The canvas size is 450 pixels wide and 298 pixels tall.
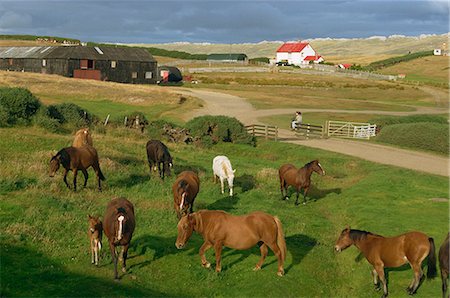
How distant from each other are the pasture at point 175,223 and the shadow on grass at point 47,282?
26 mm

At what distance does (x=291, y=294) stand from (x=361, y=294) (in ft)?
6.66

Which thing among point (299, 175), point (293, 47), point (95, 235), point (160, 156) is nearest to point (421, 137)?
point (299, 175)

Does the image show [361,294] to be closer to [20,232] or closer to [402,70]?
[20,232]

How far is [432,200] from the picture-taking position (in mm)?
22469

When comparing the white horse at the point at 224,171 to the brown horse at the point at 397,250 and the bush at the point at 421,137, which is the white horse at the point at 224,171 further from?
the bush at the point at 421,137

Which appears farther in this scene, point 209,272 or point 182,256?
point 182,256

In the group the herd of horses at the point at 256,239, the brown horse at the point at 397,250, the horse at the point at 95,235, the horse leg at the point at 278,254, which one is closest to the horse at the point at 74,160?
the herd of horses at the point at 256,239

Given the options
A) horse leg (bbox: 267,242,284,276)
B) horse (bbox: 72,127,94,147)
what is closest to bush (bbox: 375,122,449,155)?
horse (bbox: 72,127,94,147)

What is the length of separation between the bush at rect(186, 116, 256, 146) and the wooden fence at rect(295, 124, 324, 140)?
6976 millimetres

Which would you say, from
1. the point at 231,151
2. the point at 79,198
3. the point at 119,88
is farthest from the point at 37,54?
the point at 79,198

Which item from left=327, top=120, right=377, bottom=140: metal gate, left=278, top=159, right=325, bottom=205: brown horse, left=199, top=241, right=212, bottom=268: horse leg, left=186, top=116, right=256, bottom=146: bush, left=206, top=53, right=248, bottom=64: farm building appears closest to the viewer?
left=199, top=241, right=212, bottom=268: horse leg

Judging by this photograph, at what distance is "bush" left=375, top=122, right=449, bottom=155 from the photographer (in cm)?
3796

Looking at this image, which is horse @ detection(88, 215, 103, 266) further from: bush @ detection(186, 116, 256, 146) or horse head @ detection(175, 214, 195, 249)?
bush @ detection(186, 116, 256, 146)

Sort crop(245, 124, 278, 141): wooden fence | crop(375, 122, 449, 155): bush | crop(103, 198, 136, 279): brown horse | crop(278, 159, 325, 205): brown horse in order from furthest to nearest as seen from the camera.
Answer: crop(245, 124, 278, 141): wooden fence
crop(375, 122, 449, 155): bush
crop(278, 159, 325, 205): brown horse
crop(103, 198, 136, 279): brown horse
